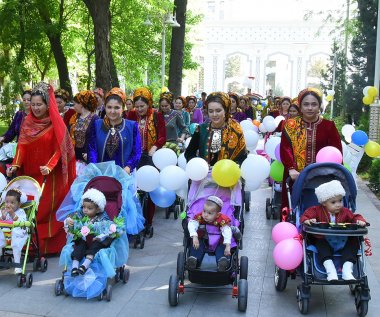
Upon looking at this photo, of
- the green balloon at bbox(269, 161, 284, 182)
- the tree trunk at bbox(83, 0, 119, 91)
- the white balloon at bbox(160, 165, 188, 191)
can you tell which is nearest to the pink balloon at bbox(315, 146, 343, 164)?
the green balloon at bbox(269, 161, 284, 182)

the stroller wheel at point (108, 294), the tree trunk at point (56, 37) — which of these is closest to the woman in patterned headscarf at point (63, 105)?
the stroller wheel at point (108, 294)

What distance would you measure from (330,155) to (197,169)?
135cm

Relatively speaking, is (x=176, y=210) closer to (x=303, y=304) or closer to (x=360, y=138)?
(x=360, y=138)

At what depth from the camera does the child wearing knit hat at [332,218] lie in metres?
4.64

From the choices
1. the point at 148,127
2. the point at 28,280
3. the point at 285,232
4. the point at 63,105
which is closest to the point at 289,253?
the point at 285,232

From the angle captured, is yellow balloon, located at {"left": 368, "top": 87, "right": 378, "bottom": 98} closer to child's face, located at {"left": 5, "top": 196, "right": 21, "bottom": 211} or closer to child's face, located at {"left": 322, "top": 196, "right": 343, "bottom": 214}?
child's face, located at {"left": 322, "top": 196, "right": 343, "bottom": 214}

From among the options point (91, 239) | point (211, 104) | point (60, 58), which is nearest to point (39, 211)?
point (91, 239)

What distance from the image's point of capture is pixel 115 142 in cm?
636

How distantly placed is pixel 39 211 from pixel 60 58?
47.1 feet

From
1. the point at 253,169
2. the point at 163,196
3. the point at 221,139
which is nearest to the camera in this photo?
the point at 253,169

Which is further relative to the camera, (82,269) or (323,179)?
(323,179)

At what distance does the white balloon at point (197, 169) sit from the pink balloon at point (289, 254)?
3.54ft

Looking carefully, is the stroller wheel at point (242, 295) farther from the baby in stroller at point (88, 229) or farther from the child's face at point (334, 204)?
the baby in stroller at point (88, 229)

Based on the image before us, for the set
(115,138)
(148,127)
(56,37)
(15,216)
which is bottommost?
(15,216)
